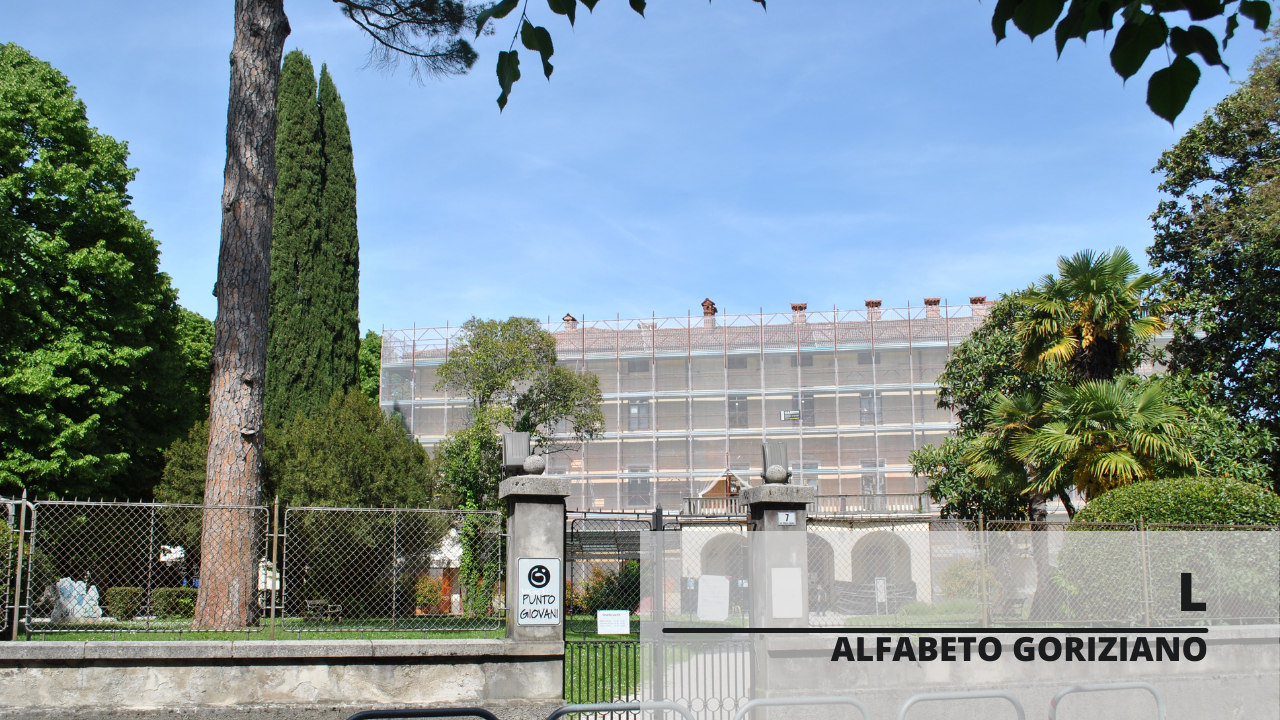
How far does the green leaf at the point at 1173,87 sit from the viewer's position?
240 centimetres

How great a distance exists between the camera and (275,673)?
21.8 ft

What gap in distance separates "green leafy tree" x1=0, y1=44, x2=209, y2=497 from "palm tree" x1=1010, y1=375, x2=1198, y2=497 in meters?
16.7

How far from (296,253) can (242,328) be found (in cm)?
1590

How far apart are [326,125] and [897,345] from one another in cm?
2028

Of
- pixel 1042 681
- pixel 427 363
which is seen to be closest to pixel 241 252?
pixel 1042 681

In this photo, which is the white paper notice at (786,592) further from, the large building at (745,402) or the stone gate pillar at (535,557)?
the large building at (745,402)

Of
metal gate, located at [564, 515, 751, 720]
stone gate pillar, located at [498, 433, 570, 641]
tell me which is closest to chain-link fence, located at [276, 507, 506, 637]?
metal gate, located at [564, 515, 751, 720]

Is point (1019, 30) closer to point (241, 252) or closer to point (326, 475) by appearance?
point (241, 252)

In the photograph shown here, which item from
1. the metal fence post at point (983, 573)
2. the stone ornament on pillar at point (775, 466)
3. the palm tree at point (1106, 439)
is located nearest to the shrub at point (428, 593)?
the stone ornament on pillar at point (775, 466)

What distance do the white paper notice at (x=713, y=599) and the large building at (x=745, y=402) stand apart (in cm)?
2133

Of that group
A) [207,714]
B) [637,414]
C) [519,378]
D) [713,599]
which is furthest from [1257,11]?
[637,414]

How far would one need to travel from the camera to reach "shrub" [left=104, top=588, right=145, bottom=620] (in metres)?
9.28

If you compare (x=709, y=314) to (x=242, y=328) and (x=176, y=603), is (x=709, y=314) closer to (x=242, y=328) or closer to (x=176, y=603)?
(x=176, y=603)

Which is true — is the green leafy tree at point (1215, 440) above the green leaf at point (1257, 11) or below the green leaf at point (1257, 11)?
below
